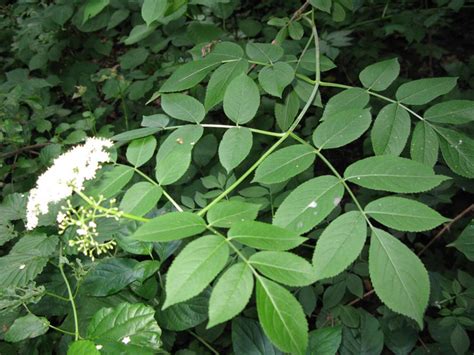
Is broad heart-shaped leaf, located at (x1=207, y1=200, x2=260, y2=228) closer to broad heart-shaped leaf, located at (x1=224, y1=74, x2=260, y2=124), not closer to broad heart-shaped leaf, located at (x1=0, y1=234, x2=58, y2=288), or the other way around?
broad heart-shaped leaf, located at (x1=224, y1=74, x2=260, y2=124)

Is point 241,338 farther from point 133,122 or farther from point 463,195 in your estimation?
point 463,195

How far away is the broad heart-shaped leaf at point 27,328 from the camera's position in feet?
4.71

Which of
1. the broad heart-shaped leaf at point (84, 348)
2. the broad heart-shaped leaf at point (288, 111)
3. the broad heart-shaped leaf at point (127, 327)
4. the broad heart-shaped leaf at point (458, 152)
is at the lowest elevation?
the broad heart-shaped leaf at point (127, 327)

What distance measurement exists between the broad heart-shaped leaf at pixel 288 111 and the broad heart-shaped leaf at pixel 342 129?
0.44m

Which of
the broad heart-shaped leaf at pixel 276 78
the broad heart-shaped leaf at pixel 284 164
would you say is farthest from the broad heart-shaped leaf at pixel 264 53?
the broad heart-shaped leaf at pixel 284 164

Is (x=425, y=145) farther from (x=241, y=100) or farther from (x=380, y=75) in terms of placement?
(x=241, y=100)

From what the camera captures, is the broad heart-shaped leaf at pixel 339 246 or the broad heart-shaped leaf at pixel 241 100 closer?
the broad heart-shaped leaf at pixel 339 246

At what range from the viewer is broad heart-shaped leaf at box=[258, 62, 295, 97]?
5.39ft

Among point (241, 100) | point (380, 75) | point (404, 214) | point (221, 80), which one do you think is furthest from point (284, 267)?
point (380, 75)

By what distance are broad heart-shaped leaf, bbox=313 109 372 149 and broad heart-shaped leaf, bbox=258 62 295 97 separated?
0.99 feet

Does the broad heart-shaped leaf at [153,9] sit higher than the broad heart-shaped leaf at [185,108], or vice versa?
the broad heart-shaped leaf at [153,9]

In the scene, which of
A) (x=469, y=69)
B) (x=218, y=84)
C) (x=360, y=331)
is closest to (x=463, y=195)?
(x=469, y=69)

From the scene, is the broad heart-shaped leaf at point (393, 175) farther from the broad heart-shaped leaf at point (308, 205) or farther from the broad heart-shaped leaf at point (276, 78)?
the broad heart-shaped leaf at point (276, 78)

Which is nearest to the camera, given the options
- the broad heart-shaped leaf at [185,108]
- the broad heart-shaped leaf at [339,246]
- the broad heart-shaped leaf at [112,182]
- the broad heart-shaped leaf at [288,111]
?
the broad heart-shaped leaf at [339,246]
